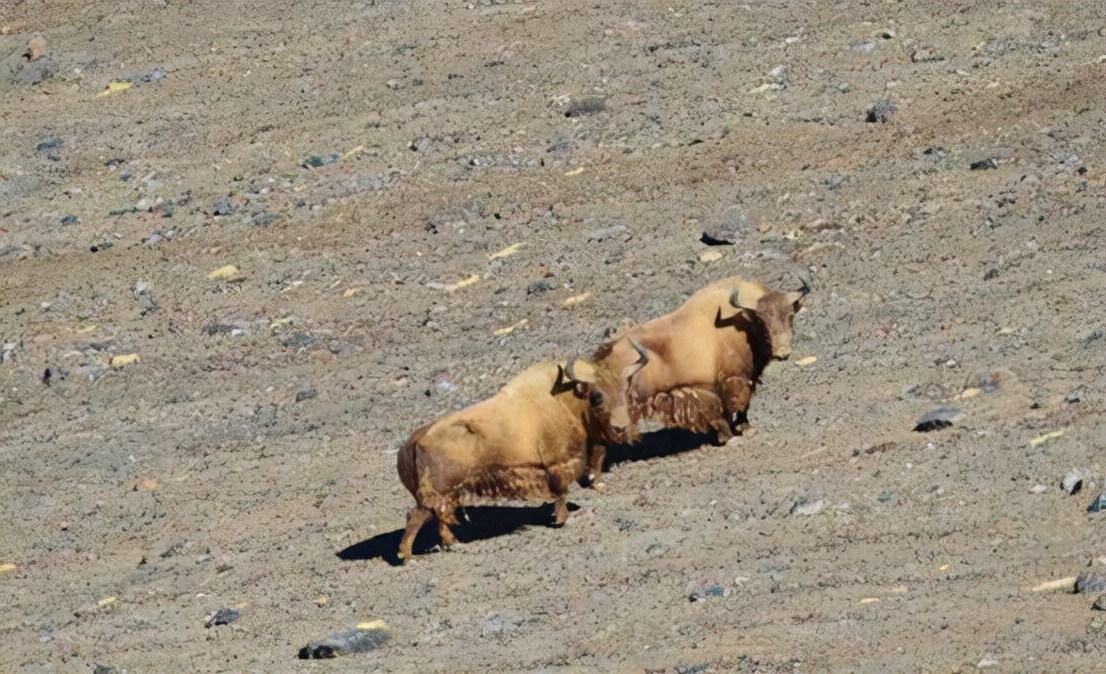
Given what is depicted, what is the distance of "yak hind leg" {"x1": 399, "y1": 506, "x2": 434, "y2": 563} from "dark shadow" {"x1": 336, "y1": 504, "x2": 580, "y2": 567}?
133 mm

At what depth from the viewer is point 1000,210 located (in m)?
21.9

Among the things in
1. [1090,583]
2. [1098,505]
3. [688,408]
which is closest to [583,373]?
[688,408]

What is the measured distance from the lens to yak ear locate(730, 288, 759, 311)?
17.7 m

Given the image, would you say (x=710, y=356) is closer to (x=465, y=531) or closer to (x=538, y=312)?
(x=465, y=531)

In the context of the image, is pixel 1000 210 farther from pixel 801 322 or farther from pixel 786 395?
pixel 786 395

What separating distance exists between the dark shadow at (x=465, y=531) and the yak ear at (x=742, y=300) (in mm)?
2160

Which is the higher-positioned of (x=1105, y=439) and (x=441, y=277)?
(x=1105, y=439)

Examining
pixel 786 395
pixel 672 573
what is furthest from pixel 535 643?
pixel 786 395

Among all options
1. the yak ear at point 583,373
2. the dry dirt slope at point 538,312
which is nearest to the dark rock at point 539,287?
the dry dirt slope at point 538,312

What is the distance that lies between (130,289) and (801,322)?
25.7 ft

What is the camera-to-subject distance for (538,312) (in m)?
21.9

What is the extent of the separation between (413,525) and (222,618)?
58.9 inches

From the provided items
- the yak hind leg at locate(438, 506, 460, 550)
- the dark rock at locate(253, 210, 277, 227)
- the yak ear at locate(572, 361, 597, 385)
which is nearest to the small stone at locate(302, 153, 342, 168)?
the dark rock at locate(253, 210, 277, 227)

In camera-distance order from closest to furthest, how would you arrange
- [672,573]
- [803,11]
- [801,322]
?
[672,573] → [801,322] → [803,11]
